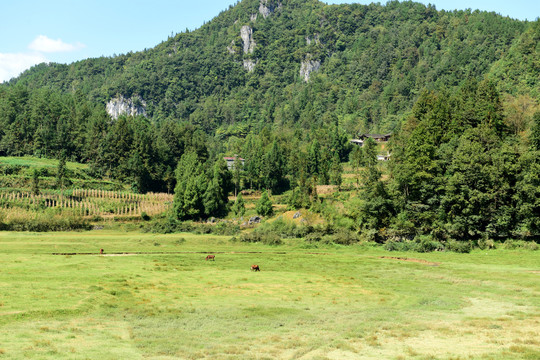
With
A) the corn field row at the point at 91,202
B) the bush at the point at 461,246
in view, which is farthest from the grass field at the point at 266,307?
the corn field row at the point at 91,202

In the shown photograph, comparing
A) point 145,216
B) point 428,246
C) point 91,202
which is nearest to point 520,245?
point 428,246

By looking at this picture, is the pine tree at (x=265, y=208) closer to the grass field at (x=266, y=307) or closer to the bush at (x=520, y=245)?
the grass field at (x=266, y=307)

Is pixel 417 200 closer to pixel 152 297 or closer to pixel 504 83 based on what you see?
pixel 152 297

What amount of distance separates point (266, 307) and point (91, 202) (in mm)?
80871

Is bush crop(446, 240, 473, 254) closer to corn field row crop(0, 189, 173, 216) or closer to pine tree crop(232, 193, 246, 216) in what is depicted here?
pine tree crop(232, 193, 246, 216)

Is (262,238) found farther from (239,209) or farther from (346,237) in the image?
(239,209)

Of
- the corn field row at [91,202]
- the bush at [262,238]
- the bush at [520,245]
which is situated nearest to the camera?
the bush at [520,245]

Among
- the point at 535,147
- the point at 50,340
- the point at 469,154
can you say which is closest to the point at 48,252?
the point at 50,340

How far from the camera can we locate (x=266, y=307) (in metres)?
36.6

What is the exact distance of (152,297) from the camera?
3888 cm

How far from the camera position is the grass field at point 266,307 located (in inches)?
1062

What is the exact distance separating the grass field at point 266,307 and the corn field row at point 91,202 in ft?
128

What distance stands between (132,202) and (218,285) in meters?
75.5

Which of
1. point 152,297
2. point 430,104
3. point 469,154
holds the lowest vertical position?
point 152,297
